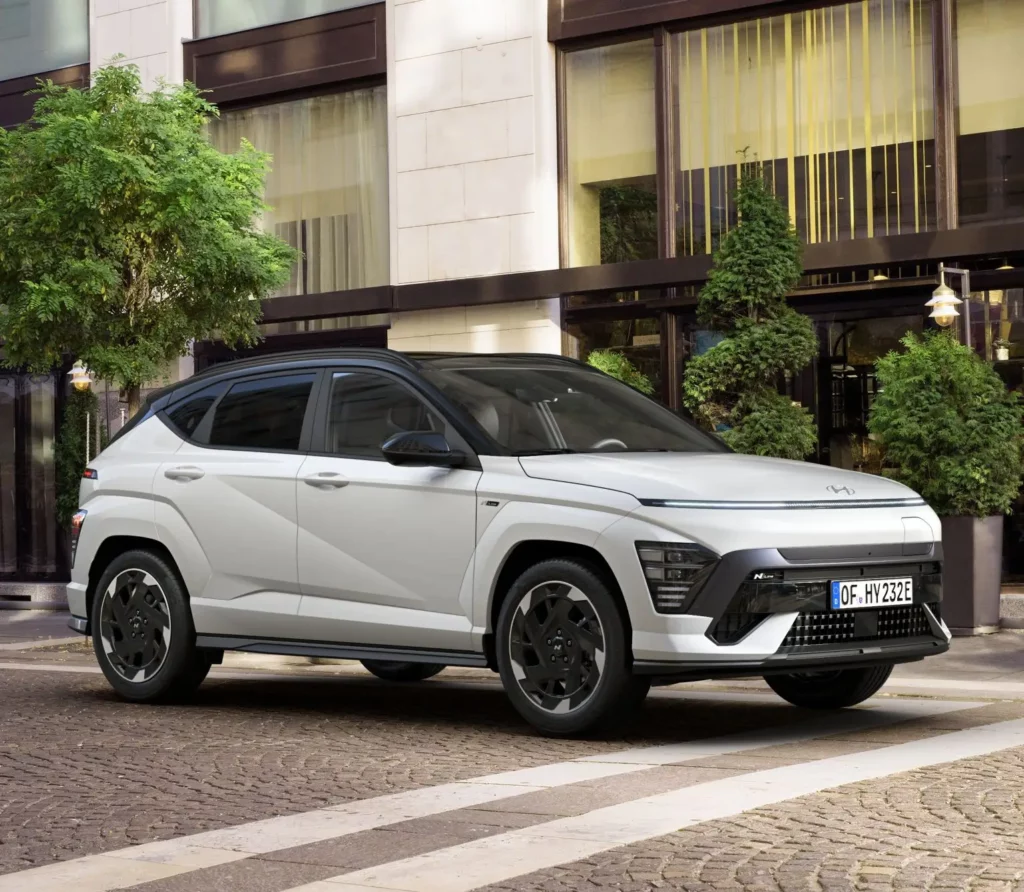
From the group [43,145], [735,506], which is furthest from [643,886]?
[43,145]

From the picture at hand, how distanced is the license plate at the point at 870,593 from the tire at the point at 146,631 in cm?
366

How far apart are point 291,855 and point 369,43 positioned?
50.7ft

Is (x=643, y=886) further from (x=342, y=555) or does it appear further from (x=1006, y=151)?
(x=1006, y=151)

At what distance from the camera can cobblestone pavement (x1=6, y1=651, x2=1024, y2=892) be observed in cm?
516

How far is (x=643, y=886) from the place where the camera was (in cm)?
492

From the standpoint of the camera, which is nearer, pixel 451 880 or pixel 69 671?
pixel 451 880

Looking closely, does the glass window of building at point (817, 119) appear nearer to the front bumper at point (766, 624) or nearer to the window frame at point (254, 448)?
the window frame at point (254, 448)

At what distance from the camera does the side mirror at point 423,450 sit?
27.0 ft

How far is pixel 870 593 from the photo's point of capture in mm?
7668

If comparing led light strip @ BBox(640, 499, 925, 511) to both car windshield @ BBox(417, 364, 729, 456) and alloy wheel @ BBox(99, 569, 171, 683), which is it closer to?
car windshield @ BBox(417, 364, 729, 456)

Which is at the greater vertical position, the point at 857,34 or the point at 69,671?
the point at 857,34

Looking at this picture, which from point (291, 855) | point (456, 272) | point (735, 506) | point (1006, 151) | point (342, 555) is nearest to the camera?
point (291, 855)

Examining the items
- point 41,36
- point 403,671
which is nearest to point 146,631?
point 403,671

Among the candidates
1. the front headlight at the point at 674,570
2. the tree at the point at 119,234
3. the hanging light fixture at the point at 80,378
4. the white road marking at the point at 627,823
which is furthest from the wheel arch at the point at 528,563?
the hanging light fixture at the point at 80,378
